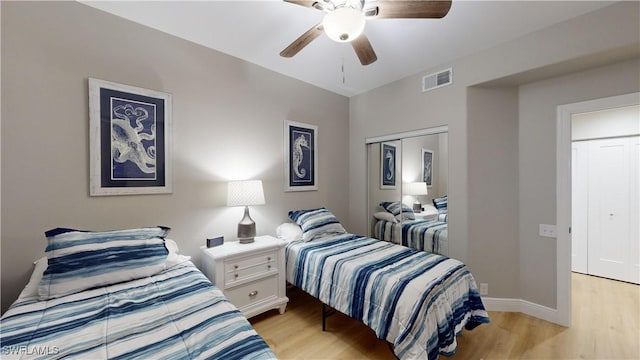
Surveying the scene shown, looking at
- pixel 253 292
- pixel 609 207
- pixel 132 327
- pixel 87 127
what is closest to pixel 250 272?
pixel 253 292

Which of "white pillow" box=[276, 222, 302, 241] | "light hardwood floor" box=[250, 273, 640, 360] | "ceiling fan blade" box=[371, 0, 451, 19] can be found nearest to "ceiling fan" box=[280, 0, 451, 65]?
"ceiling fan blade" box=[371, 0, 451, 19]

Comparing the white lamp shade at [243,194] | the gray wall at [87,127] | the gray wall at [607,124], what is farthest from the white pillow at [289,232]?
the gray wall at [607,124]

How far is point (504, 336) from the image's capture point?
2133 mm

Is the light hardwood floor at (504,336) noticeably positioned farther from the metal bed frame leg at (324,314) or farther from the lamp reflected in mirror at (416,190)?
the lamp reflected in mirror at (416,190)

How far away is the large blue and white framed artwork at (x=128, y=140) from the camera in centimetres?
188

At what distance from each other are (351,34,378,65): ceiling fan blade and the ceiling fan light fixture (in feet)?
1.09

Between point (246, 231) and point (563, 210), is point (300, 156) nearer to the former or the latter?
point (246, 231)

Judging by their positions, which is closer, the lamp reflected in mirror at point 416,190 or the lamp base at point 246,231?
the lamp base at point 246,231

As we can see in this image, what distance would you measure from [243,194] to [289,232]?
0.72 metres

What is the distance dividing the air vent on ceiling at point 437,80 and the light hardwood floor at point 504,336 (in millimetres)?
2478

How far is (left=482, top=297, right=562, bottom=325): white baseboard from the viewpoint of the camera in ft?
7.78

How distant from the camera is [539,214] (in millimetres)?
2447

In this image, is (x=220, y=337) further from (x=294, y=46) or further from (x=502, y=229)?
(x=502, y=229)

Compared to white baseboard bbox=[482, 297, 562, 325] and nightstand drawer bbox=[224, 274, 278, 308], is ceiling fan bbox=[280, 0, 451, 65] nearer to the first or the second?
nightstand drawer bbox=[224, 274, 278, 308]
